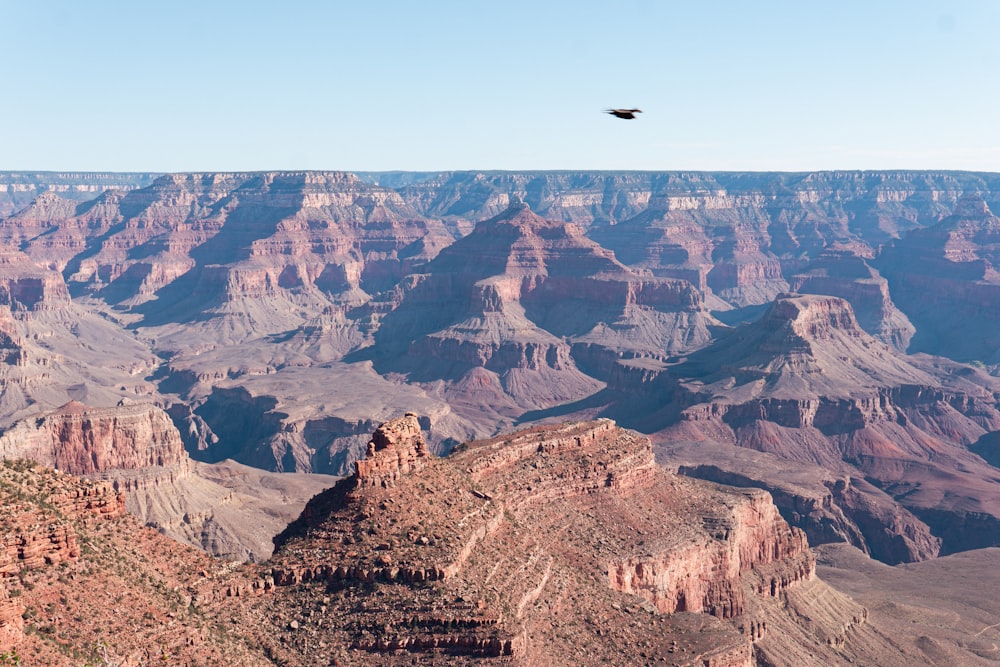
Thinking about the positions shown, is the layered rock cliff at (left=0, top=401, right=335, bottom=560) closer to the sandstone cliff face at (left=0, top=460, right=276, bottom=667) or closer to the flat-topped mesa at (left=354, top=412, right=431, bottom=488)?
the flat-topped mesa at (left=354, top=412, right=431, bottom=488)

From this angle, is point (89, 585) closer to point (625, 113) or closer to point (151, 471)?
point (625, 113)

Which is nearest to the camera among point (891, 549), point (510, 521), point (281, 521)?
point (510, 521)

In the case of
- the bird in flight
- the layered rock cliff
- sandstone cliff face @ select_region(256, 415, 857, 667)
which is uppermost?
the bird in flight

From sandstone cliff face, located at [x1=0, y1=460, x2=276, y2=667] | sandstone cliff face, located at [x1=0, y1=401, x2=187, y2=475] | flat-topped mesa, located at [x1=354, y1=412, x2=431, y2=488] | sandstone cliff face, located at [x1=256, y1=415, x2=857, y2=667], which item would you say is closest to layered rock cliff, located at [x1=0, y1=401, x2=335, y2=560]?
sandstone cliff face, located at [x1=0, y1=401, x2=187, y2=475]

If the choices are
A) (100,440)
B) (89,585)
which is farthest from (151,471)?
(89,585)

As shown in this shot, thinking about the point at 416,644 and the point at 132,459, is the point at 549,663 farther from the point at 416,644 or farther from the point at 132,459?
the point at 132,459

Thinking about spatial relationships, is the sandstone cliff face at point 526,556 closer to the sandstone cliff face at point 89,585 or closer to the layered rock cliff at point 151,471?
the sandstone cliff face at point 89,585

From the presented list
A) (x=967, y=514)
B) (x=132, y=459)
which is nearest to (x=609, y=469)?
(x=132, y=459)

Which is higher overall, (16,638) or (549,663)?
(16,638)

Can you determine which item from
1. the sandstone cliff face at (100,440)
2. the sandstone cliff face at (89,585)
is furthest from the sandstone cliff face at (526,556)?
the sandstone cliff face at (100,440)
